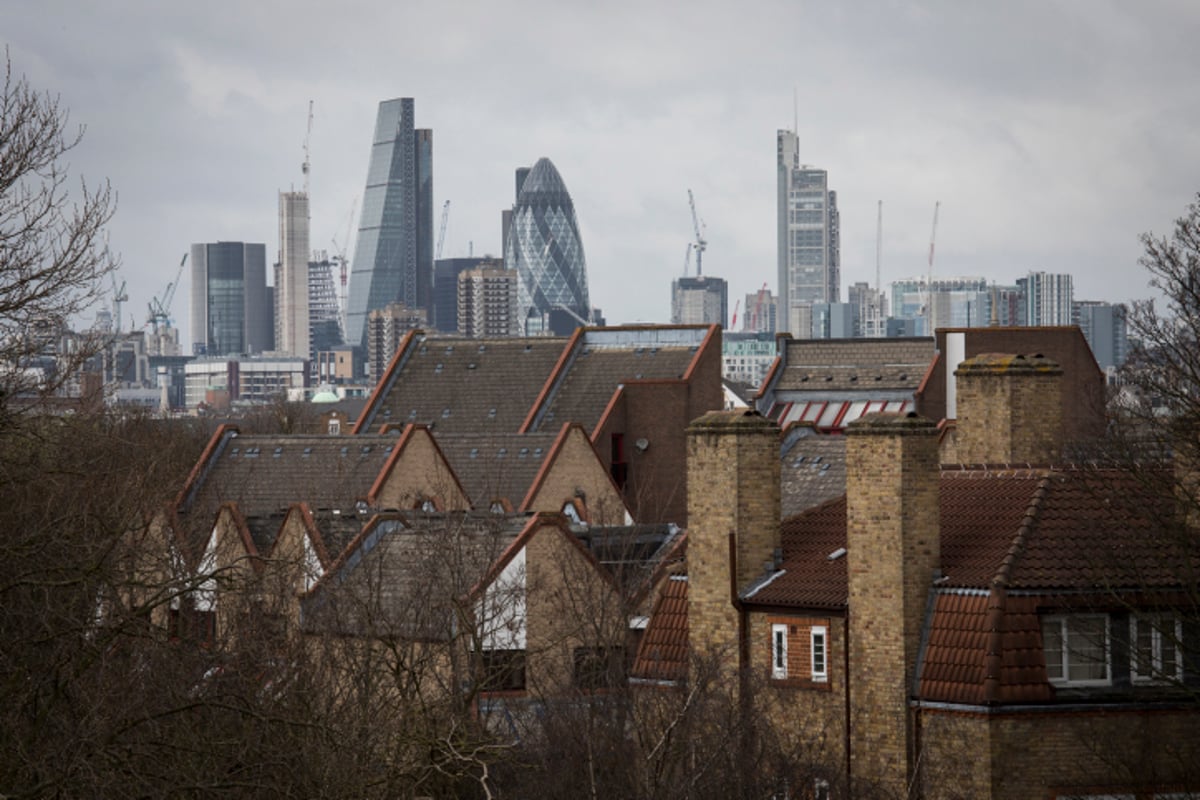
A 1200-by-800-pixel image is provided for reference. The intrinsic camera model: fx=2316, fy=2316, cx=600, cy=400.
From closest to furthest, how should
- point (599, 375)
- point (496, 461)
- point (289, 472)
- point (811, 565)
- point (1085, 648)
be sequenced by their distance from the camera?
1. point (1085, 648)
2. point (811, 565)
3. point (289, 472)
4. point (496, 461)
5. point (599, 375)

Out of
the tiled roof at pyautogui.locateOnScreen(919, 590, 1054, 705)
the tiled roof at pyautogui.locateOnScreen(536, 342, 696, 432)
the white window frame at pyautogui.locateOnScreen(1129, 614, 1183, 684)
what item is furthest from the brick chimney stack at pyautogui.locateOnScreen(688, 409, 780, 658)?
the tiled roof at pyautogui.locateOnScreen(536, 342, 696, 432)

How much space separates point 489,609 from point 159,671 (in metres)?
13.4

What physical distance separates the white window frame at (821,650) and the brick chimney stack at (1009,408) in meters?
7.36

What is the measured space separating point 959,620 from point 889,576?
141 cm

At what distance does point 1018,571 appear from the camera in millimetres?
37438

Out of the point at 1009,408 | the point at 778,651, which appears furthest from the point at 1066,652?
the point at 1009,408

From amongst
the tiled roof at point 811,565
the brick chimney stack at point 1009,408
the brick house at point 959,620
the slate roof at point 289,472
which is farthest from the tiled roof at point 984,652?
the slate roof at point 289,472

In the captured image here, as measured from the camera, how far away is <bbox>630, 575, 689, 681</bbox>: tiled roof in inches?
1702

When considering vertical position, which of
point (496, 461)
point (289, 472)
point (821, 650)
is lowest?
point (821, 650)

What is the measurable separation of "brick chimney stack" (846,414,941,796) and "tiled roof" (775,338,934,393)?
192 feet

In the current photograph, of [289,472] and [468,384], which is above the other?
[468,384]

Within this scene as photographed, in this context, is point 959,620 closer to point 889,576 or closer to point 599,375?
point 889,576

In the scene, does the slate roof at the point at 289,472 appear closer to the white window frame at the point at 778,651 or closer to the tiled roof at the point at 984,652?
the white window frame at the point at 778,651

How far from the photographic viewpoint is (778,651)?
40.9 meters
